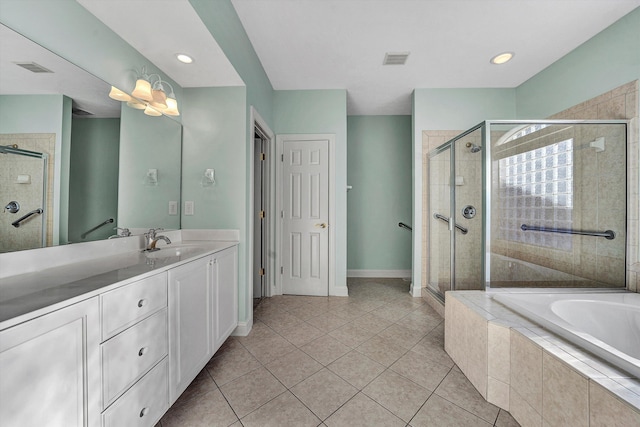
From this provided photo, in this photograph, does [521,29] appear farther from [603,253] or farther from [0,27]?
[0,27]

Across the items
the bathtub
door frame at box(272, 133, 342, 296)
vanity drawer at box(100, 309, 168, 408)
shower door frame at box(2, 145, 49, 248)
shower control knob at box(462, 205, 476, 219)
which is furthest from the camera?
door frame at box(272, 133, 342, 296)

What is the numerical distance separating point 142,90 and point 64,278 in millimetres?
1259

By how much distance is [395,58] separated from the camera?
238cm

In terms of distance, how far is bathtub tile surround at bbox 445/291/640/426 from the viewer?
2.77ft

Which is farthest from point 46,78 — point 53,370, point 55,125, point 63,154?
point 53,370

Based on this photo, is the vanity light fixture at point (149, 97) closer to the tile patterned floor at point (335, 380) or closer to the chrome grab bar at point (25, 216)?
the chrome grab bar at point (25, 216)

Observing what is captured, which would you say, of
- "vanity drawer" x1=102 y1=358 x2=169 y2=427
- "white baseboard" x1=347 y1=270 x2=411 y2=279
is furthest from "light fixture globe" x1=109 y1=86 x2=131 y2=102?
"white baseboard" x1=347 y1=270 x2=411 y2=279

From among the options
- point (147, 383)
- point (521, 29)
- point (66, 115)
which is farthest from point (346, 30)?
point (147, 383)

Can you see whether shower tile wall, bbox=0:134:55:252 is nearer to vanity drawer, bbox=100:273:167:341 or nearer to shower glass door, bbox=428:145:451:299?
vanity drawer, bbox=100:273:167:341

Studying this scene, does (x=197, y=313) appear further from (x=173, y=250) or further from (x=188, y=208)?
(x=188, y=208)

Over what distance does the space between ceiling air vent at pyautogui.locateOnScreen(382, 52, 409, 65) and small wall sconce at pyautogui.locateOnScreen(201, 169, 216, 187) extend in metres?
1.98

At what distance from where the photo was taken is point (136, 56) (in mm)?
1630

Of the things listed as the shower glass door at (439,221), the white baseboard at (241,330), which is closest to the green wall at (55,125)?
the white baseboard at (241,330)

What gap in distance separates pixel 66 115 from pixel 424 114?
3.20 meters
